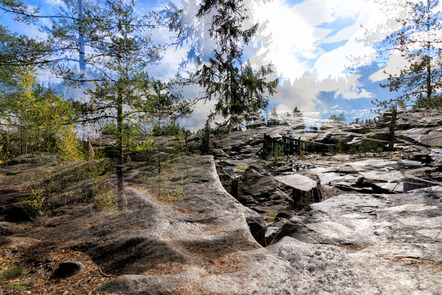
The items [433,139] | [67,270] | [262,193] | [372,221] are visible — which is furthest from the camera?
[433,139]

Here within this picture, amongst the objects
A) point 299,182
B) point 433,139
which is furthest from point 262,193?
point 433,139

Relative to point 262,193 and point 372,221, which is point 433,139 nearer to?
point 262,193

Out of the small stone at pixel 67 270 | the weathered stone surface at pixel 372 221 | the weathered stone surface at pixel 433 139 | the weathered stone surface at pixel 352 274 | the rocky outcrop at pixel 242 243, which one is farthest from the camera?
the weathered stone surface at pixel 433 139

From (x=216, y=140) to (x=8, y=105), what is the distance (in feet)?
45.9

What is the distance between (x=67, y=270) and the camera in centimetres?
264

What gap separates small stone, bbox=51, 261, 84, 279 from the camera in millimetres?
2602

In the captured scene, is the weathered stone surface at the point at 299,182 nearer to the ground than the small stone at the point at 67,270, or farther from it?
nearer to the ground

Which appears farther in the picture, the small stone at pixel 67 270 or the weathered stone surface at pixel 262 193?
the weathered stone surface at pixel 262 193

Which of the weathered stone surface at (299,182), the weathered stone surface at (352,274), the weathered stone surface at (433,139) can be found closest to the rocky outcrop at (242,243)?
the weathered stone surface at (352,274)

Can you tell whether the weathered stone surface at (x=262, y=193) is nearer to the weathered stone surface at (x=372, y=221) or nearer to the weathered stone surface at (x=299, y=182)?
the weathered stone surface at (x=299, y=182)

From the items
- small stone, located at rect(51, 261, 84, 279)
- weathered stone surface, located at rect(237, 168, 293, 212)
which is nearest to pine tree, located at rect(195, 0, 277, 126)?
weathered stone surface, located at rect(237, 168, 293, 212)

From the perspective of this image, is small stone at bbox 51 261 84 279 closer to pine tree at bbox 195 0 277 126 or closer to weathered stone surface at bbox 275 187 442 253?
weathered stone surface at bbox 275 187 442 253

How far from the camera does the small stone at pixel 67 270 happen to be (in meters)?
2.60

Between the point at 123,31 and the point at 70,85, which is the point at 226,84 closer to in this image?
the point at 123,31
